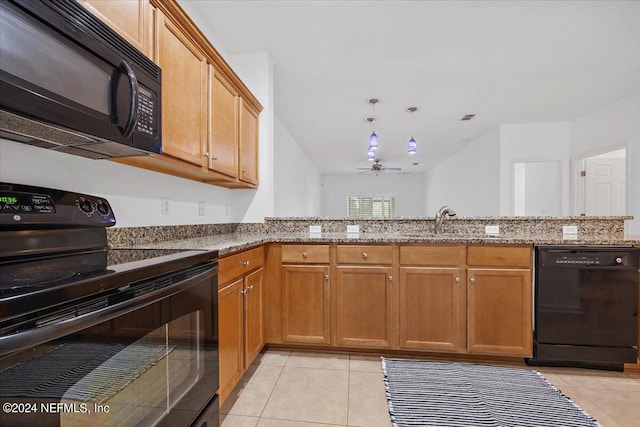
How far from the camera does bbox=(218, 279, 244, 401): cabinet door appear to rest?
1.47 metres

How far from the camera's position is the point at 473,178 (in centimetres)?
601

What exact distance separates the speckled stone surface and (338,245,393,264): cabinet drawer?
6cm

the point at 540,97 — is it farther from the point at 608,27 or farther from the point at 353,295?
the point at 353,295

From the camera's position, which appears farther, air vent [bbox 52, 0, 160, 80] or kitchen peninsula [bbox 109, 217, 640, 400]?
kitchen peninsula [bbox 109, 217, 640, 400]

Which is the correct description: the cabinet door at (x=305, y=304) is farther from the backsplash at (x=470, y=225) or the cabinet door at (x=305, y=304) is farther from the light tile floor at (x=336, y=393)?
the backsplash at (x=470, y=225)

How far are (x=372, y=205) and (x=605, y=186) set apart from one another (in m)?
6.37

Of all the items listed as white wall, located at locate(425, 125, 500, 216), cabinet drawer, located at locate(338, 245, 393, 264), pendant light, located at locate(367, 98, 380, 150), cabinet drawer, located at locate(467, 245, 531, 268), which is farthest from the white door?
cabinet drawer, located at locate(338, 245, 393, 264)

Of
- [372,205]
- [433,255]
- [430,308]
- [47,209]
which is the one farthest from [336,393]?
[372,205]

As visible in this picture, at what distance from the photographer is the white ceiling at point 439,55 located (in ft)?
7.19

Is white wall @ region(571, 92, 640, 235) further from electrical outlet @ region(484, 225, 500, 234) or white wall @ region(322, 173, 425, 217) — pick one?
white wall @ region(322, 173, 425, 217)

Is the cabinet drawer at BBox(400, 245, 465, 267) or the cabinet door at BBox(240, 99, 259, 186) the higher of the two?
the cabinet door at BBox(240, 99, 259, 186)

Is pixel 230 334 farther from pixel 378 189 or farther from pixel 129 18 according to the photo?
pixel 378 189

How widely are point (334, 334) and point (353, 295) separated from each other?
0.33 metres

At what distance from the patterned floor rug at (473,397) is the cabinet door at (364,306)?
0.23 meters
